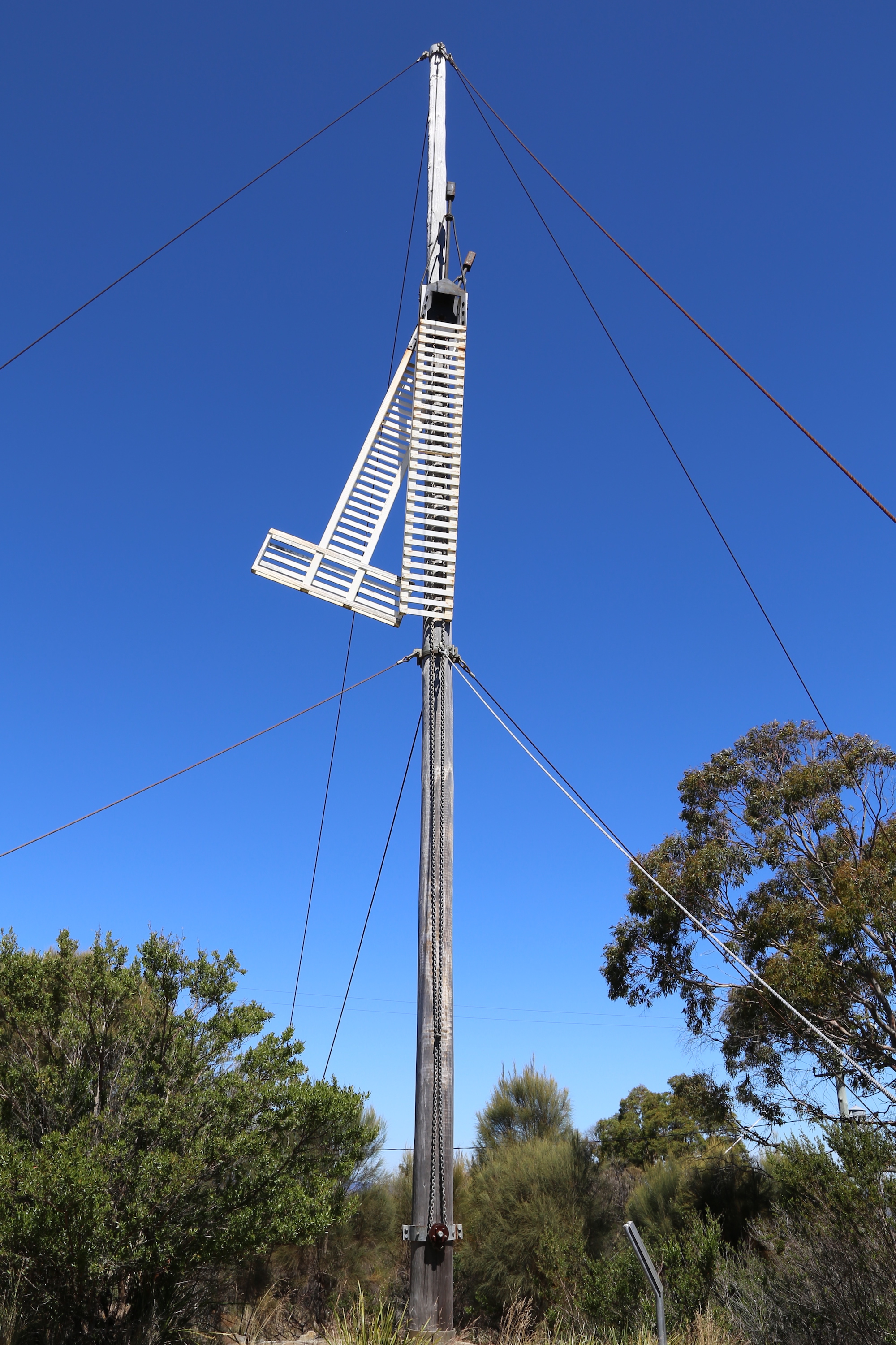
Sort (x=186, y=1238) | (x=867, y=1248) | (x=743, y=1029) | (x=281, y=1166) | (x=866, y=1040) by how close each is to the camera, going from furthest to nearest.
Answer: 1. (x=743, y=1029)
2. (x=866, y=1040)
3. (x=867, y=1248)
4. (x=281, y=1166)
5. (x=186, y=1238)

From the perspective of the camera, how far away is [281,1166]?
6.99 m

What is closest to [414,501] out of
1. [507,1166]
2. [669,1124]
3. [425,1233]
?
[425,1233]

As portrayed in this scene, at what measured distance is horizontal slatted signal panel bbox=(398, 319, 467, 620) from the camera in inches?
275

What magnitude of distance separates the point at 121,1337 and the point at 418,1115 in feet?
10.6

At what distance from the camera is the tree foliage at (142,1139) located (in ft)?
19.4

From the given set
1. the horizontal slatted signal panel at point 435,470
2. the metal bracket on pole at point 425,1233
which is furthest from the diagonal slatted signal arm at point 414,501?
the metal bracket on pole at point 425,1233

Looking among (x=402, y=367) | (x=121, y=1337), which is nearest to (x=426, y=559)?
(x=402, y=367)

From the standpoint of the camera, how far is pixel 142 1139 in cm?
661

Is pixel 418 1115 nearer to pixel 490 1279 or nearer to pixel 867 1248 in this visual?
pixel 867 1248

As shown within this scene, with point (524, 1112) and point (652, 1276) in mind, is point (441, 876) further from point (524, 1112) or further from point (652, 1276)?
point (524, 1112)

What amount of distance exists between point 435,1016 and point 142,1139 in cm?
255

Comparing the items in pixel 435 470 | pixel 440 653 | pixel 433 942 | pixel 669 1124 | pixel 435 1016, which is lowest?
pixel 669 1124

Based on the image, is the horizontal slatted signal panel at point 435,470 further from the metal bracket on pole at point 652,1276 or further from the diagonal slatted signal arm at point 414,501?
the metal bracket on pole at point 652,1276

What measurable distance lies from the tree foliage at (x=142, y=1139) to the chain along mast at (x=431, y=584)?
5.79 feet
